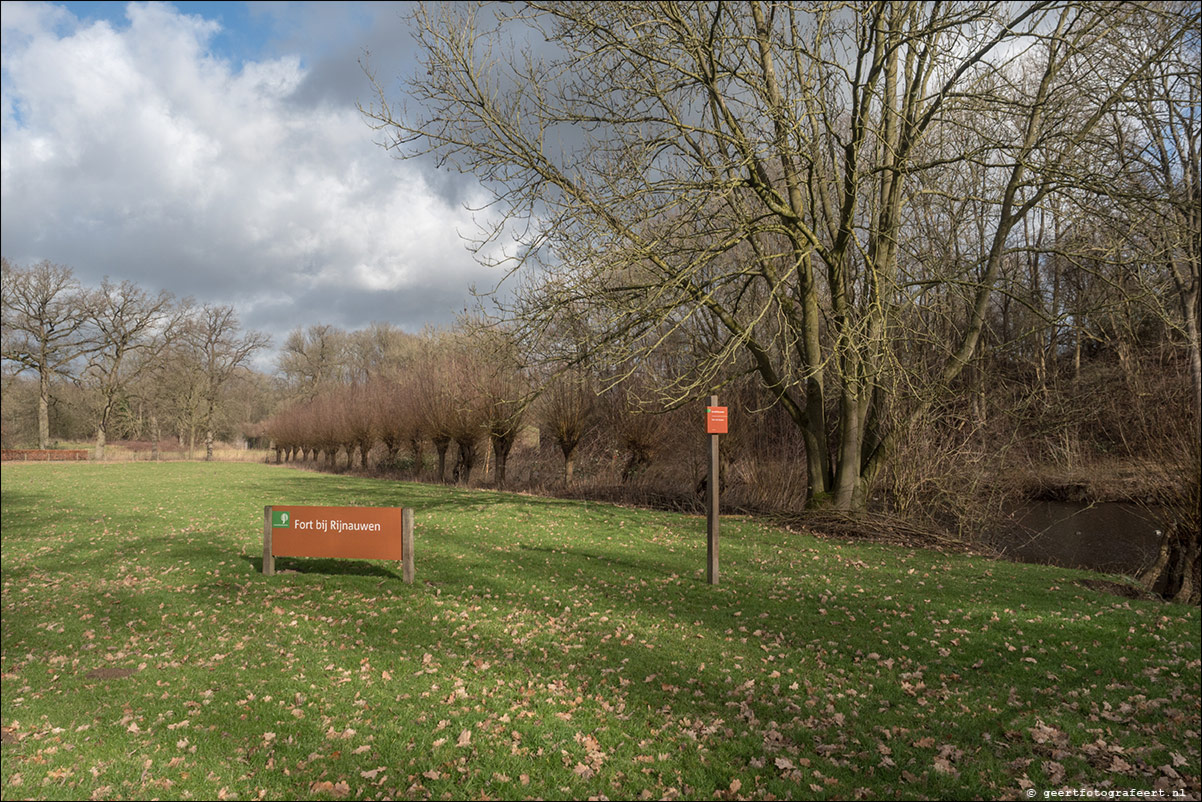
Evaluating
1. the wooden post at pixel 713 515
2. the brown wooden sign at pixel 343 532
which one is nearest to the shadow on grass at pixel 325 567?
the brown wooden sign at pixel 343 532

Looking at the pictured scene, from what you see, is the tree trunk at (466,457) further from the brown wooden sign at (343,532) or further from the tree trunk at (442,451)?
the brown wooden sign at (343,532)

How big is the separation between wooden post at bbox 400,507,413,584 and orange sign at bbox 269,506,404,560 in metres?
0.03

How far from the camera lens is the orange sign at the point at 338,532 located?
9438 millimetres

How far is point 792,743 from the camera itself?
5055 mm

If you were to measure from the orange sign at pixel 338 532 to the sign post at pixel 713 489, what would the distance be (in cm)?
419

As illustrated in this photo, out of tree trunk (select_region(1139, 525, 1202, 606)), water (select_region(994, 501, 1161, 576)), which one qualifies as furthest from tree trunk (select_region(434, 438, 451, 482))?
tree trunk (select_region(1139, 525, 1202, 606))

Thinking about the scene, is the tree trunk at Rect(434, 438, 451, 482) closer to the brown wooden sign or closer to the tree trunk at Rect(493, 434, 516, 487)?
the tree trunk at Rect(493, 434, 516, 487)

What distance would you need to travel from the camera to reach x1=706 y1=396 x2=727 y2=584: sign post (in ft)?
30.5

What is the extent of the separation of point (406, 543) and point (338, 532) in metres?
1.00

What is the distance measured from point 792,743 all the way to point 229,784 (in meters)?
3.82

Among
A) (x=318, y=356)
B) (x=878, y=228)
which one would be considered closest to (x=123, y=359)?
(x=318, y=356)

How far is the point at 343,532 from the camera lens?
9.60 metres

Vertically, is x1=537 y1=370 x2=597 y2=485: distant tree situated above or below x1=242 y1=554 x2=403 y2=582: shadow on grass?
above

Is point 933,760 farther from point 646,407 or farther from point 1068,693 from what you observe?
point 646,407
